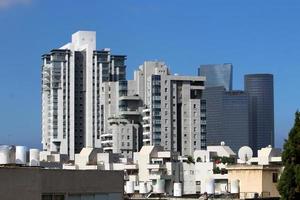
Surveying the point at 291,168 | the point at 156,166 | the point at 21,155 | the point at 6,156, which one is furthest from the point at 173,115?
the point at 6,156

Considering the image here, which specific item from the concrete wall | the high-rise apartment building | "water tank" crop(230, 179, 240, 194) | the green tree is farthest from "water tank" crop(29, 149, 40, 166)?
the high-rise apartment building

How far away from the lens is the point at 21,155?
854 inches

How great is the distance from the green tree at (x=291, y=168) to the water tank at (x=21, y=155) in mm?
16303

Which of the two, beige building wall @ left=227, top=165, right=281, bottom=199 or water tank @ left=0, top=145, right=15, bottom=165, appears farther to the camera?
beige building wall @ left=227, top=165, right=281, bottom=199

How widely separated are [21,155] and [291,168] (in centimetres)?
1742

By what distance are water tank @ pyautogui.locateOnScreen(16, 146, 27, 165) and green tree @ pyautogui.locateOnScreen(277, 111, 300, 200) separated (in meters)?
16.3

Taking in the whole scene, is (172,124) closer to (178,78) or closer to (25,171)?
(178,78)

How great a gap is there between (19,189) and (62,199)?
6.32 feet

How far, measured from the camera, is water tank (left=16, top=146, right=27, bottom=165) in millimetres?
20859

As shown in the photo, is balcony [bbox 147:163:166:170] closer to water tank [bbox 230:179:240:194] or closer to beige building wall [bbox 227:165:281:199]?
beige building wall [bbox 227:165:281:199]

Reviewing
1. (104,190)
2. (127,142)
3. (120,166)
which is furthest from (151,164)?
(104,190)

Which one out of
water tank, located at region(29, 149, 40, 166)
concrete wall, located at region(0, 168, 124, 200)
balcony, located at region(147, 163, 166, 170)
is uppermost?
water tank, located at region(29, 149, 40, 166)

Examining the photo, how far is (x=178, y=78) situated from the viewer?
197 meters

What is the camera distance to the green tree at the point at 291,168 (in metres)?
35.9
